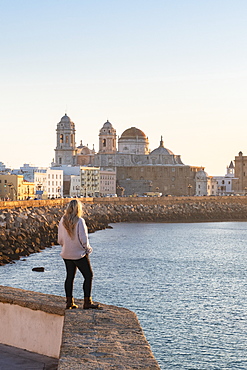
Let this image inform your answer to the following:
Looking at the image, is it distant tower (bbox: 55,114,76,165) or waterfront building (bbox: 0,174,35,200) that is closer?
waterfront building (bbox: 0,174,35,200)

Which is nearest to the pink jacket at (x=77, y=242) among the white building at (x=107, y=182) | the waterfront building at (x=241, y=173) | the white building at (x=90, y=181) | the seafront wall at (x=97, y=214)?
the seafront wall at (x=97, y=214)

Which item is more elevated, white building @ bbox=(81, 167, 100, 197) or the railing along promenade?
white building @ bbox=(81, 167, 100, 197)

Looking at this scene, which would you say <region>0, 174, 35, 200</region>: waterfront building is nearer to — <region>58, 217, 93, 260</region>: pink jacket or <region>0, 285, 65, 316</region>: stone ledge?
<region>0, 285, 65, 316</region>: stone ledge

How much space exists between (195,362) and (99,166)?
109 meters

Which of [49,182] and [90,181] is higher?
[90,181]

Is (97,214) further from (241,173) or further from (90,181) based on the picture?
(241,173)

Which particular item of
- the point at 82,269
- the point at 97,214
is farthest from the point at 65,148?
the point at 82,269

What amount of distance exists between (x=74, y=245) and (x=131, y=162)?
116875 mm

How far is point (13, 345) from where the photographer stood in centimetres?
658

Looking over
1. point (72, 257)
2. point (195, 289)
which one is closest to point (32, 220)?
point (195, 289)

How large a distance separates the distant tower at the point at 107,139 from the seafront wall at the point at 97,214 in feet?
130


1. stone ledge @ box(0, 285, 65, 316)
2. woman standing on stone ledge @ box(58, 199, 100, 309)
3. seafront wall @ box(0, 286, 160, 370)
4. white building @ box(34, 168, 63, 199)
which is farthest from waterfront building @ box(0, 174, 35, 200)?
woman standing on stone ledge @ box(58, 199, 100, 309)

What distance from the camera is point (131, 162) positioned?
123438mm

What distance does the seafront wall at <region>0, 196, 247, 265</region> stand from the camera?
30.9m
